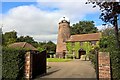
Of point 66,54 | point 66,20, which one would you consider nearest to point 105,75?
point 66,54

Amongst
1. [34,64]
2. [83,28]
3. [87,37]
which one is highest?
[83,28]

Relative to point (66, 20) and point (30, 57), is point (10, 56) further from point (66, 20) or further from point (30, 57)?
point (66, 20)

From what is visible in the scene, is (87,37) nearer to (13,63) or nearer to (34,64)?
(34,64)

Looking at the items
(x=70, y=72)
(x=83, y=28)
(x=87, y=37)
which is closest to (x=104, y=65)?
(x=70, y=72)

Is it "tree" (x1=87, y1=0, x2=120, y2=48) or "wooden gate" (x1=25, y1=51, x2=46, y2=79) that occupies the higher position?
"tree" (x1=87, y1=0, x2=120, y2=48)

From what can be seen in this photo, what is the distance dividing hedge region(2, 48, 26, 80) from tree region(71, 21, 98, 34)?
7619 cm

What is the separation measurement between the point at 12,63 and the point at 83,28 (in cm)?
7815

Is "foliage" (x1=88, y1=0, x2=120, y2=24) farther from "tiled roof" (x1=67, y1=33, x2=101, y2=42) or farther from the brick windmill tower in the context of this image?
the brick windmill tower

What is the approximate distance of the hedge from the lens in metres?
13.6

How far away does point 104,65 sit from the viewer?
441 inches

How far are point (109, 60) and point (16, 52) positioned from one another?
6.20 metres

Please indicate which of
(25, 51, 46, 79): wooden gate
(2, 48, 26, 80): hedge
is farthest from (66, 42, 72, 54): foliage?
(2, 48, 26, 80): hedge

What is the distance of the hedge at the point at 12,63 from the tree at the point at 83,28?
76.2 m

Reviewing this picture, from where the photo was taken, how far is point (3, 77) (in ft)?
45.1
